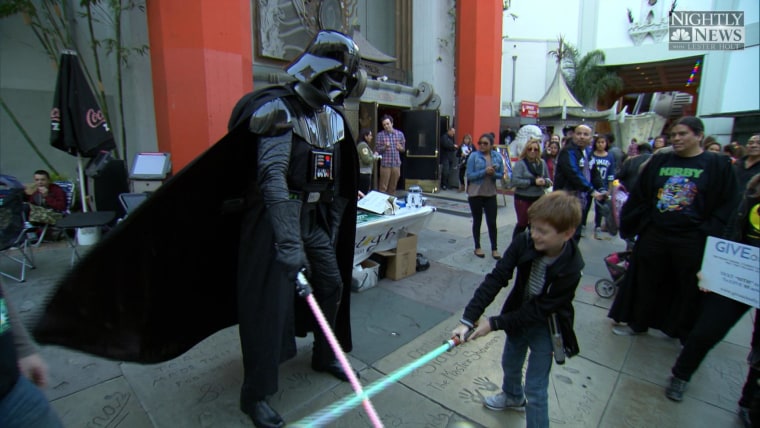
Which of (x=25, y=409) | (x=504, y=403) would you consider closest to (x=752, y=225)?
(x=504, y=403)

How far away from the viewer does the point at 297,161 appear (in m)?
2.29

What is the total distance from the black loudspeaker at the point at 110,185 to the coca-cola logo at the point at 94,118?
0.66m

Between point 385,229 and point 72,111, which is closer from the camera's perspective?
point 385,229

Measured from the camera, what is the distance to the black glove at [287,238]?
6.57 feet

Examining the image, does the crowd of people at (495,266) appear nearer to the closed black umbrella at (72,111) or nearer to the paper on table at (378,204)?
the paper on table at (378,204)

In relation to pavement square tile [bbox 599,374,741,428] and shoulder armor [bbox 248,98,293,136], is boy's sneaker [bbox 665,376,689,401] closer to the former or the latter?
pavement square tile [bbox 599,374,741,428]

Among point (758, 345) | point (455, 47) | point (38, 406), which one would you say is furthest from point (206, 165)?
point (455, 47)

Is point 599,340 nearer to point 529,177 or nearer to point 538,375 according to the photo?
point 538,375

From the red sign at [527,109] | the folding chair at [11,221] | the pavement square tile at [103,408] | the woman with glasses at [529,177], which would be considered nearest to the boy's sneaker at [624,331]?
the woman with glasses at [529,177]

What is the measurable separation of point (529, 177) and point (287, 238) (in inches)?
153

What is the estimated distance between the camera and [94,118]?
17.4 ft

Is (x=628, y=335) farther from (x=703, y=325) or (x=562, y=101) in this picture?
(x=562, y=101)

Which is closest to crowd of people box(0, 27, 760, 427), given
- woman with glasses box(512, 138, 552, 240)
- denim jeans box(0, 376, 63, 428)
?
denim jeans box(0, 376, 63, 428)

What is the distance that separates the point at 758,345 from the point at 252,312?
121 inches
